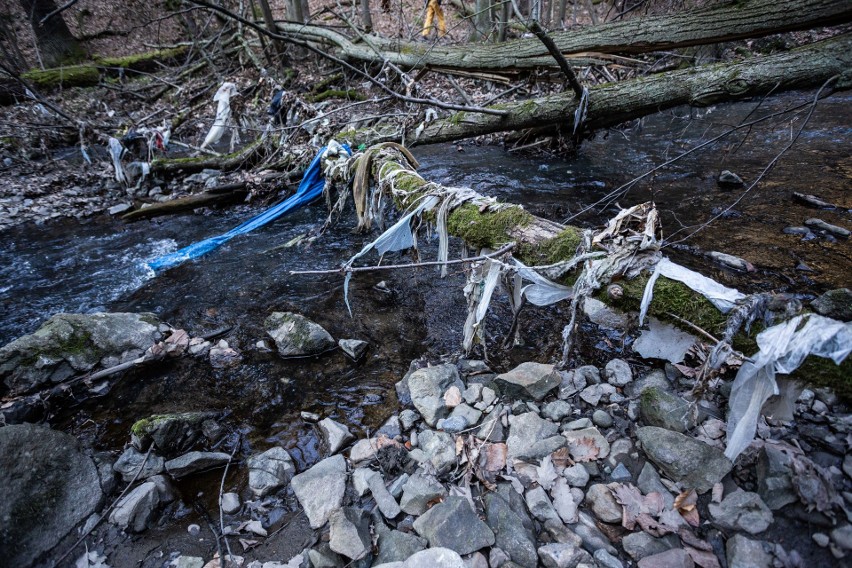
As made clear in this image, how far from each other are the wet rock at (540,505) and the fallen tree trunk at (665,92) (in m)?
4.00

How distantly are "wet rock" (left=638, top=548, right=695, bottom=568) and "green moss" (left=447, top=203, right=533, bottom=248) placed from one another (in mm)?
1860

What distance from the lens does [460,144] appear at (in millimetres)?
8180

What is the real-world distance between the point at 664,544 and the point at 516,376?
1.11 meters

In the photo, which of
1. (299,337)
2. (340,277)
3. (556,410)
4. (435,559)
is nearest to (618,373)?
(556,410)

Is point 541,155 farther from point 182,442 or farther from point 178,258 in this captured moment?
point 182,442

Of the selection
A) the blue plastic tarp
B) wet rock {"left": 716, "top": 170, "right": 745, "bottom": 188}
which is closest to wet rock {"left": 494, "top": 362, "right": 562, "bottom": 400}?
the blue plastic tarp

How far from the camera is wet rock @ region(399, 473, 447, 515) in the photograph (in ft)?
6.46

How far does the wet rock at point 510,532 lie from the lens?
1.68 metres

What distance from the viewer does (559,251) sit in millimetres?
2475

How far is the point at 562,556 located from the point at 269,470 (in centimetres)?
161

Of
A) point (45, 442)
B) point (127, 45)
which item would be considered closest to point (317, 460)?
point (45, 442)

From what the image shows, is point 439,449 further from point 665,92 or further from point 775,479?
point 665,92

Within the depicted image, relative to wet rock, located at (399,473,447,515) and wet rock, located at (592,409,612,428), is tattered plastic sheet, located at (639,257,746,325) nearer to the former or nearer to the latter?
wet rock, located at (592,409,612,428)

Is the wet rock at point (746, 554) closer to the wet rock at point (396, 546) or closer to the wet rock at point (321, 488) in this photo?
the wet rock at point (396, 546)
